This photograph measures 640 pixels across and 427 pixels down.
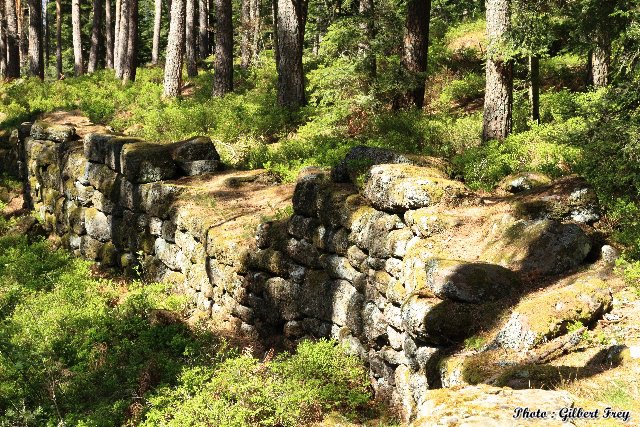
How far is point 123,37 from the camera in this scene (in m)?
26.5

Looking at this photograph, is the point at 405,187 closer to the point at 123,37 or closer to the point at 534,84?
the point at 534,84

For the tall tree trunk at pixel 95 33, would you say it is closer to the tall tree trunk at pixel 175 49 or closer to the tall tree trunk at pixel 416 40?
the tall tree trunk at pixel 175 49

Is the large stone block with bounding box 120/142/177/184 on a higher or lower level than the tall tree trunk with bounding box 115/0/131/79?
lower

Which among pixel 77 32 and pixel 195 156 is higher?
pixel 77 32

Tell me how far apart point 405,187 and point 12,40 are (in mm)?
26809

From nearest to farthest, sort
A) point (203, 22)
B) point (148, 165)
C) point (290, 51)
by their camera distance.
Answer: point (148, 165) < point (290, 51) < point (203, 22)

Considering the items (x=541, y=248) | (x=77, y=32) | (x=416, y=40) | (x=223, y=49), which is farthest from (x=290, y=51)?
(x=77, y=32)

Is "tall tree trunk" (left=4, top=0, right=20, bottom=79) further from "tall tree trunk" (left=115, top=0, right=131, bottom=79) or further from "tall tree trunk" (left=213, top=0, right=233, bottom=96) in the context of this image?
"tall tree trunk" (left=213, top=0, right=233, bottom=96)

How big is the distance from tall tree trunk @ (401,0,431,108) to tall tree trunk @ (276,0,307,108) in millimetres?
3129

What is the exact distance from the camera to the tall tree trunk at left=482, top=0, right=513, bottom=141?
40.7 ft

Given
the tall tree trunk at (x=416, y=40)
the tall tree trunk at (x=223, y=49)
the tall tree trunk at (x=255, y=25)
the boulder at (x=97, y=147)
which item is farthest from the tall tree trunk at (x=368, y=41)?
the tall tree trunk at (x=255, y=25)

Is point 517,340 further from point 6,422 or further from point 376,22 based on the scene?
point 376,22

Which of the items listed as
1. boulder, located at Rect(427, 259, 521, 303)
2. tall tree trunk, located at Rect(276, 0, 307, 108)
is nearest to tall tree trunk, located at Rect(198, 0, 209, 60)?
tall tree trunk, located at Rect(276, 0, 307, 108)

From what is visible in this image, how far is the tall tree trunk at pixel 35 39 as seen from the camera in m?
27.9
